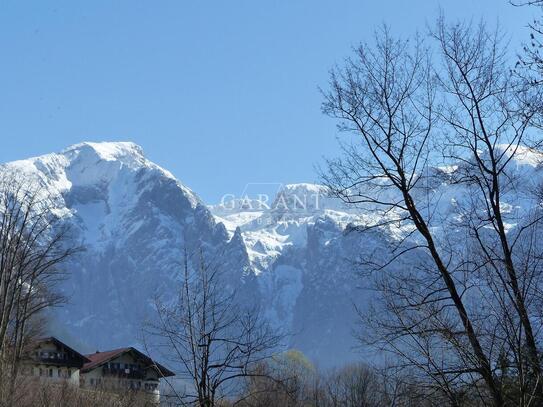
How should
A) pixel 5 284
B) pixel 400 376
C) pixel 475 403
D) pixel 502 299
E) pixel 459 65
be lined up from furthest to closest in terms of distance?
pixel 5 284
pixel 459 65
pixel 400 376
pixel 475 403
pixel 502 299

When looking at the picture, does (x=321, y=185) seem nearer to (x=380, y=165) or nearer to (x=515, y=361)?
(x=380, y=165)

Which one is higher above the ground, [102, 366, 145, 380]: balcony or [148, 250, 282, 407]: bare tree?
[102, 366, 145, 380]: balcony

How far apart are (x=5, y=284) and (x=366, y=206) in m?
10.3

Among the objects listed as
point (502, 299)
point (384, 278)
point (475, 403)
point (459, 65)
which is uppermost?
point (459, 65)

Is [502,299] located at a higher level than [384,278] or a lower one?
lower

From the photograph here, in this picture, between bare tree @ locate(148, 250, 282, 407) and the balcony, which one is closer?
bare tree @ locate(148, 250, 282, 407)

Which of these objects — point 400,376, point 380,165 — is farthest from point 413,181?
point 400,376

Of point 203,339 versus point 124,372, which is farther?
point 124,372

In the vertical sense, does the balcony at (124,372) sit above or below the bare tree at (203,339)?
above

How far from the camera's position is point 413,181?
49.1ft

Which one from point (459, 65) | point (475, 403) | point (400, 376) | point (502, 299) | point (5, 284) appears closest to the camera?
point (502, 299)

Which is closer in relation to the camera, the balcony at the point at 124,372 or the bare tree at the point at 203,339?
the bare tree at the point at 203,339

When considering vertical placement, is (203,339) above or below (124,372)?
below

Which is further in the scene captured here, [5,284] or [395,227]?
[5,284]
